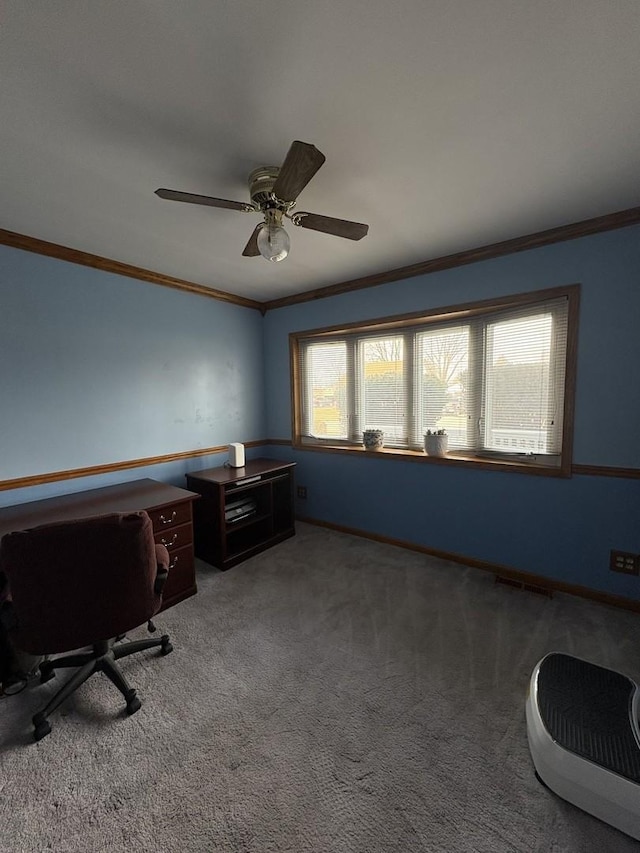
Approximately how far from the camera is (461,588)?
255 centimetres

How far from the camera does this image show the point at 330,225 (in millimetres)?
1652

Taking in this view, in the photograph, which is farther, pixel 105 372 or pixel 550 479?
pixel 105 372

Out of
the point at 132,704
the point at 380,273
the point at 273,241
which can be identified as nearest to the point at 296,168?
the point at 273,241

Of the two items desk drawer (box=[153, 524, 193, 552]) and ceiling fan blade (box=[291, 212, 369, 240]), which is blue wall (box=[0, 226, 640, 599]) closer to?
desk drawer (box=[153, 524, 193, 552])

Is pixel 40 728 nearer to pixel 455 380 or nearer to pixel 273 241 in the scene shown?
pixel 273 241

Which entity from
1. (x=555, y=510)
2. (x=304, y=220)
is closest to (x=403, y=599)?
(x=555, y=510)

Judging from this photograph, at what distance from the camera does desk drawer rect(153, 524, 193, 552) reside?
2329 mm

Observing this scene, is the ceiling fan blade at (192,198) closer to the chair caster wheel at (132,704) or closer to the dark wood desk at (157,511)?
the dark wood desk at (157,511)

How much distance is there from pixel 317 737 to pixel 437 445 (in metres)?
2.14

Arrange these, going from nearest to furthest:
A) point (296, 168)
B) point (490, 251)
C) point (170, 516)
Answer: point (296, 168) < point (170, 516) < point (490, 251)

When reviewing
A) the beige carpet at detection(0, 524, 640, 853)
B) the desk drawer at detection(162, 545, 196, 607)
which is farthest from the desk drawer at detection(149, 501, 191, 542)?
the beige carpet at detection(0, 524, 640, 853)

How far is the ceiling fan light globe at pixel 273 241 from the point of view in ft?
5.21

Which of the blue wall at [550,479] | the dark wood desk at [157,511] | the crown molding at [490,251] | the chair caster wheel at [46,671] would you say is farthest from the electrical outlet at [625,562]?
the chair caster wheel at [46,671]

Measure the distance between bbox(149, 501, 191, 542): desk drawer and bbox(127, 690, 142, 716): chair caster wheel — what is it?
88 centimetres
